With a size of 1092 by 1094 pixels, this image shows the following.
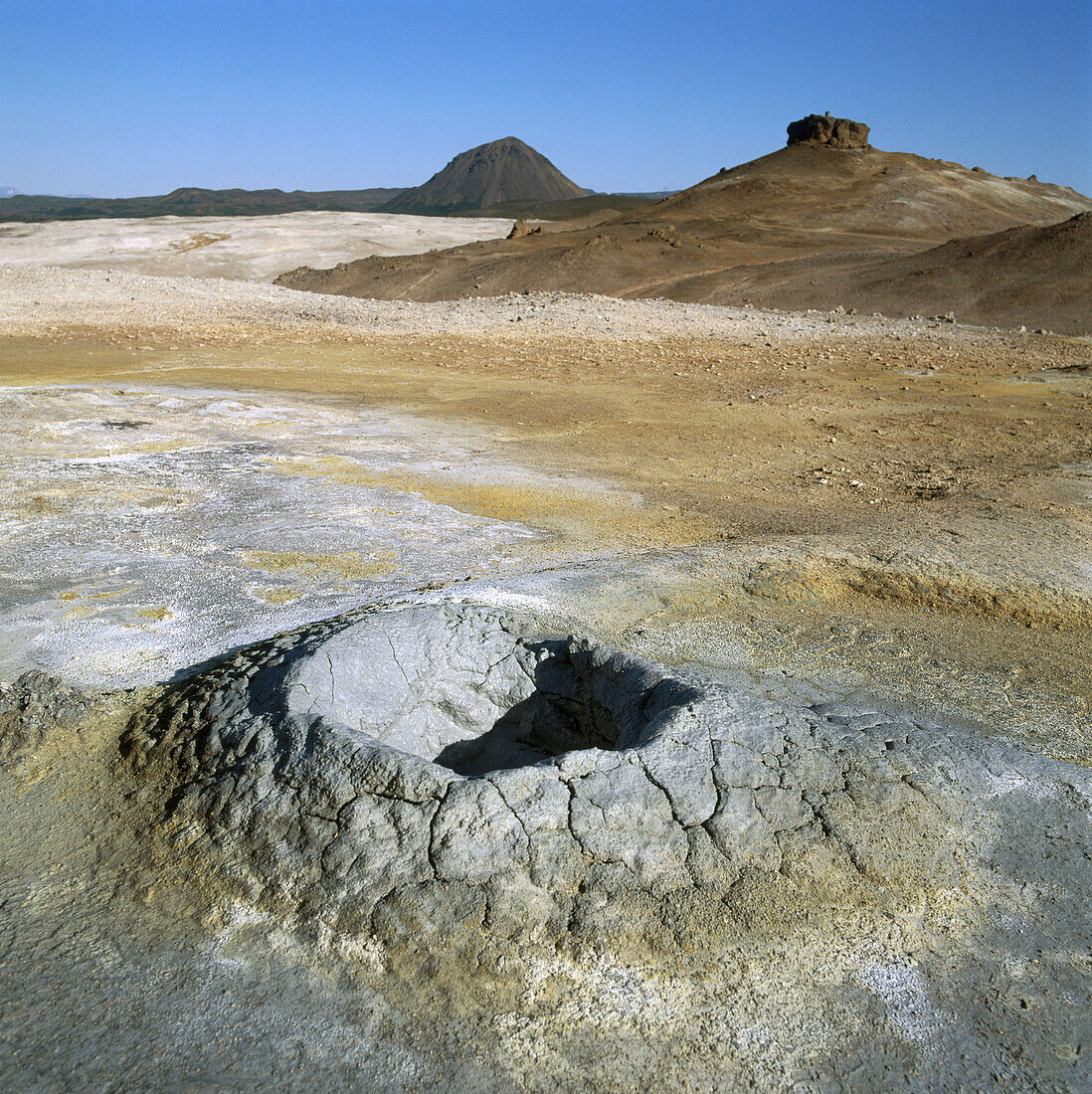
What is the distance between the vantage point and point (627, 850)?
8.04ft

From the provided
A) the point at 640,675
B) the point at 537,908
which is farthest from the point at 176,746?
the point at 640,675

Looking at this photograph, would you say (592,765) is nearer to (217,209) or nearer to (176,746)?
(176,746)

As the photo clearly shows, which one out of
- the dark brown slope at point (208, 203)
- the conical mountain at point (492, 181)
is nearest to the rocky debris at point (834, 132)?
the dark brown slope at point (208, 203)

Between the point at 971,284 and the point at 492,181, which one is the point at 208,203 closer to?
Result: the point at 492,181

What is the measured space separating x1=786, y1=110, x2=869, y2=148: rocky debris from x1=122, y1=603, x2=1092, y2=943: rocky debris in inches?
1924

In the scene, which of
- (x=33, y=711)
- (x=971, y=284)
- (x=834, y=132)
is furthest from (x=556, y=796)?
(x=834, y=132)

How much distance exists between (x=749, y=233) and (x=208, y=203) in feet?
389

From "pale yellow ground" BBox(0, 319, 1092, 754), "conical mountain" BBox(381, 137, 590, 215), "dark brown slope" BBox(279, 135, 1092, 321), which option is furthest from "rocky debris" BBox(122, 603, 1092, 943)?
"conical mountain" BBox(381, 137, 590, 215)

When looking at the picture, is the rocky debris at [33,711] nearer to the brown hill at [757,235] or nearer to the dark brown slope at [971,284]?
the dark brown slope at [971,284]

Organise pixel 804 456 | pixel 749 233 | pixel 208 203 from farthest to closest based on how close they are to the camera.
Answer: pixel 208 203
pixel 749 233
pixel 804 456

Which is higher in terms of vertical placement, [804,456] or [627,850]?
[627,850]

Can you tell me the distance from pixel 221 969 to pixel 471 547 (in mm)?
3056

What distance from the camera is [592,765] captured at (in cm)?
262

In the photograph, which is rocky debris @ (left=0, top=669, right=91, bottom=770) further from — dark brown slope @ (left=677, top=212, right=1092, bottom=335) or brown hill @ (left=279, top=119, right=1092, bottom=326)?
brown hill @ (left=279, top=119, right=1092, bottom=326)
